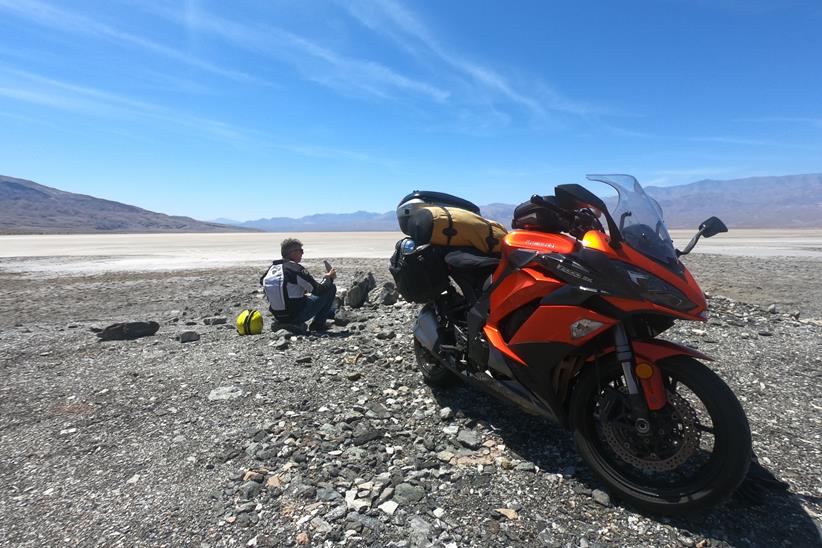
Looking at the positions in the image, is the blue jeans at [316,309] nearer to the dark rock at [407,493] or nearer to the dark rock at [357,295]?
the dark rock at [357,295]

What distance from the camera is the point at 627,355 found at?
2.55 m

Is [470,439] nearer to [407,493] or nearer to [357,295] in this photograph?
[407,493]

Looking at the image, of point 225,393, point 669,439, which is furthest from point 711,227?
point 225,393

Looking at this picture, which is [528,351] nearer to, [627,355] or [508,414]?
[627,355]

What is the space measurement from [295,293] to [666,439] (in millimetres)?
5358

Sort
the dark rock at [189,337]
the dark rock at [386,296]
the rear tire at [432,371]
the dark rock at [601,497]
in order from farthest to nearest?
1. the dark rock at [386,296]
2. the dark rock at [189,337]
3. the rear tire at [432,371]
4. the dark rock at [601,497]

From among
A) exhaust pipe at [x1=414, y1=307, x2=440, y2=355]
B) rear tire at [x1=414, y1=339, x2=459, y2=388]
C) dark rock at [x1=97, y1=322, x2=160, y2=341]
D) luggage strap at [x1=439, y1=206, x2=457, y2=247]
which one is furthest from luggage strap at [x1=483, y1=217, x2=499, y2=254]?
dark rock at [x1=97, y1=322, x2=160, y2=341]

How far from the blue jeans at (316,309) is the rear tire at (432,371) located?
9.30 feet

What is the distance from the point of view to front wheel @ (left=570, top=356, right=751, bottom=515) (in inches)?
92.0

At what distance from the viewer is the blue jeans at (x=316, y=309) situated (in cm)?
698

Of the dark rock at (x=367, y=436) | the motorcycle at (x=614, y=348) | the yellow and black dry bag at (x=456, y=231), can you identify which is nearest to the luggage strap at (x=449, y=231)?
the yellow and black dry bag at (x=456, y=231)

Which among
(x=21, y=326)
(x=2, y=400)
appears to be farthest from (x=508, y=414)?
(x=21, y=326)

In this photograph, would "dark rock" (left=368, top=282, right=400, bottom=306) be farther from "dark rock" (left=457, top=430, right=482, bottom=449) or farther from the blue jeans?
"dark rock" (left=457, top=430, right=482, bottom=449)

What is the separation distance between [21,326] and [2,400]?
494cm
